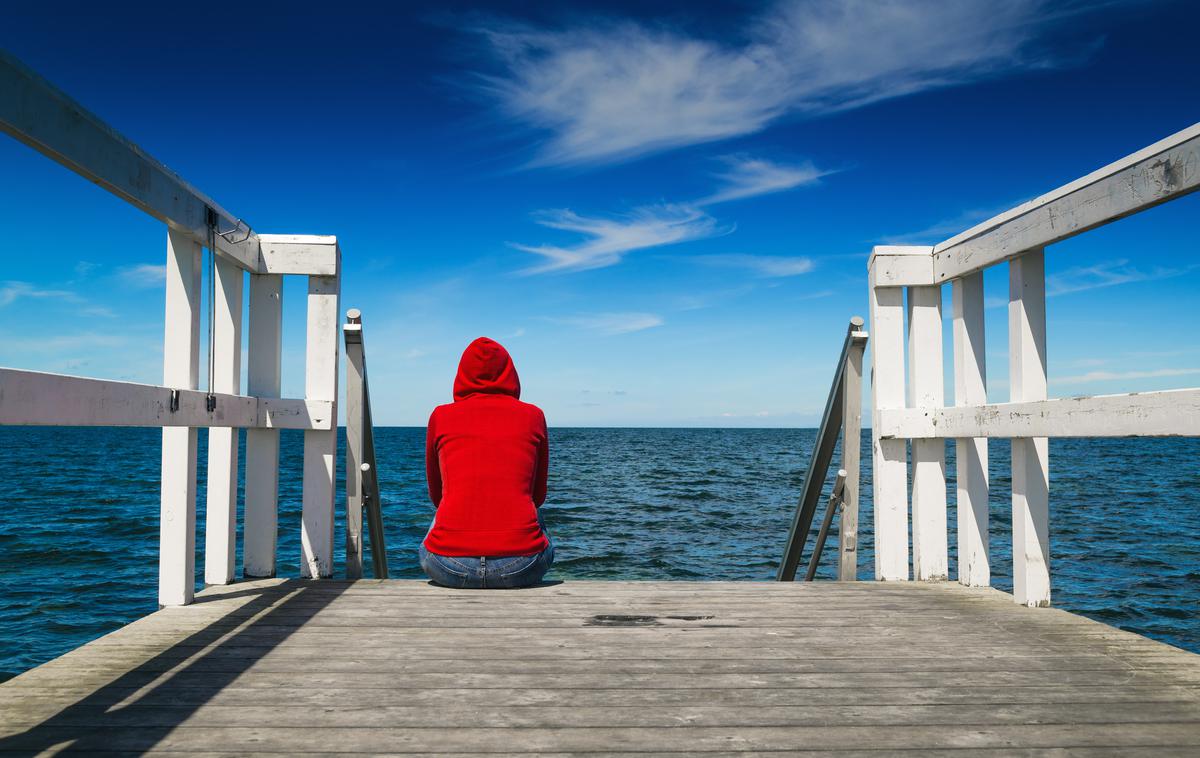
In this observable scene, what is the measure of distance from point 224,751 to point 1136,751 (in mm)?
2146

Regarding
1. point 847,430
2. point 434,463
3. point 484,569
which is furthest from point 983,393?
point 434,463

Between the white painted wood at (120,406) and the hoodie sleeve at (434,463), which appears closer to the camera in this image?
the white painted wood at (120,406)

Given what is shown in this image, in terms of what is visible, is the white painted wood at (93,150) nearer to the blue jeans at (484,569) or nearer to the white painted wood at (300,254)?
the white painted wood at (300,254)

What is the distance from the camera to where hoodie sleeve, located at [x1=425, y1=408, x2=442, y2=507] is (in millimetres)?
4027

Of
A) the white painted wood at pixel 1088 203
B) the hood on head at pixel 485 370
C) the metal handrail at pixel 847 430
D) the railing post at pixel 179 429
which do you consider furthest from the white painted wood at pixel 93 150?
the white painted wood at pixel 1088 203

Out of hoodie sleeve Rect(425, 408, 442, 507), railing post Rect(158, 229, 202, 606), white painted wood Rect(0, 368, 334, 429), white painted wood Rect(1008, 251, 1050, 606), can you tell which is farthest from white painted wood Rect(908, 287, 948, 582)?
railing post Rect(158, 229, 202, 606)

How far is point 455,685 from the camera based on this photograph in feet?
7.93

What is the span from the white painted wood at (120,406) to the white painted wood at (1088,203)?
329 centimetres

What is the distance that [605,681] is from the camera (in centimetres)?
246

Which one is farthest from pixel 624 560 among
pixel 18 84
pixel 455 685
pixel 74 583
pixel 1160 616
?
pixel 18 84

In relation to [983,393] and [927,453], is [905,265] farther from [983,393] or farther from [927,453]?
[927,453]

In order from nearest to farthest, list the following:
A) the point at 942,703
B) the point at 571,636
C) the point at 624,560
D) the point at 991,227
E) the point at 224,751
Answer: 1. the point at 224,751
2. the point at 942,703
3. the point at 571,636
4. the point at 991,227
5. the point at 624,560

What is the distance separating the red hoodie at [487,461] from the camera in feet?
12.3

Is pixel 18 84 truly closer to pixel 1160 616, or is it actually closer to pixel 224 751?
pixel 224 751
